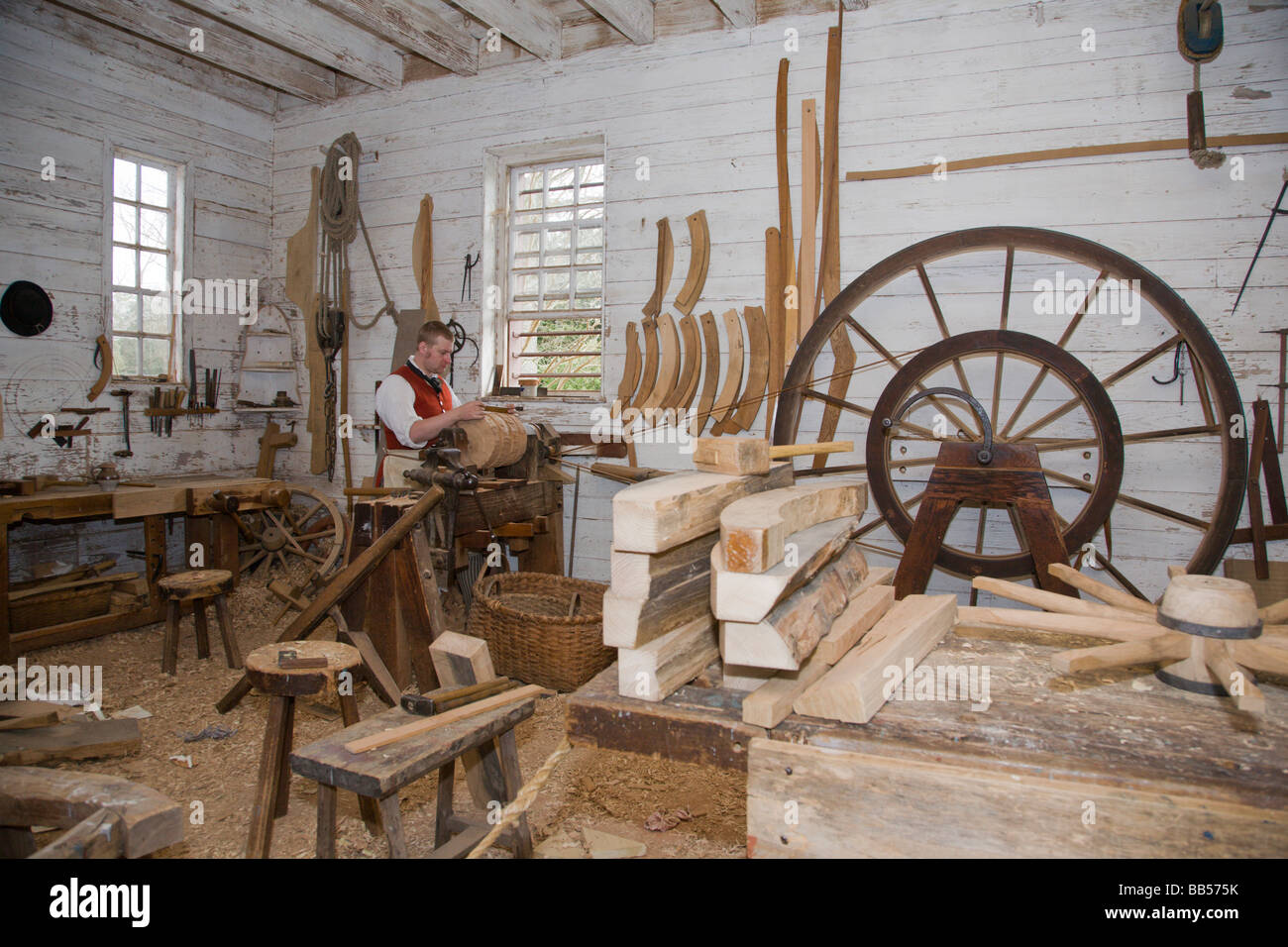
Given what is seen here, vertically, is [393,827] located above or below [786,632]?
below

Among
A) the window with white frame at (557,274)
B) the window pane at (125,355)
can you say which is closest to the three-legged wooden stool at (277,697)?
the window with white frame at (557,274)

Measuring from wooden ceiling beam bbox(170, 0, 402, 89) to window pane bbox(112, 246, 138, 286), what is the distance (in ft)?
5.28

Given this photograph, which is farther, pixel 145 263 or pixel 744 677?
pixel 145 263

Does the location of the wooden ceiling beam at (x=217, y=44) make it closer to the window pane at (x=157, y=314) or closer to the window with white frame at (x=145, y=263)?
the window with white frame at (x=145, y=263)

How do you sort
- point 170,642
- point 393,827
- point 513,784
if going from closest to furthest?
point 393,827
point 513,784
point 170,642

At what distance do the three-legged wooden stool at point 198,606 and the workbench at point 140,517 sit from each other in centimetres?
64

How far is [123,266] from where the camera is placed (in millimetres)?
5531

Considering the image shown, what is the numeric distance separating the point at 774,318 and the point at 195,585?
331 cm

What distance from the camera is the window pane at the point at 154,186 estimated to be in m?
5.65

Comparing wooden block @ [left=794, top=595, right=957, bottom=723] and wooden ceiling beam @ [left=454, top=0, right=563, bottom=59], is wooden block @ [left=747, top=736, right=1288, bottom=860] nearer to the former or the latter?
wooden block @ [left=794, top=595, right=957, bottom=723]

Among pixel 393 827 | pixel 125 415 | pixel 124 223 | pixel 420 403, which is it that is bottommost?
pixel 393 827

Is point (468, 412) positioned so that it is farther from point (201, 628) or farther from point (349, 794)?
point (349, 794)

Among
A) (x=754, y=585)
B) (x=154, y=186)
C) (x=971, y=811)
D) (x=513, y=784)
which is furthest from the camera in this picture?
(x=154, y=186)

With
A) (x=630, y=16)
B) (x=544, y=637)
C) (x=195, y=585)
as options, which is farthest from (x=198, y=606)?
(x=630, y=16)
